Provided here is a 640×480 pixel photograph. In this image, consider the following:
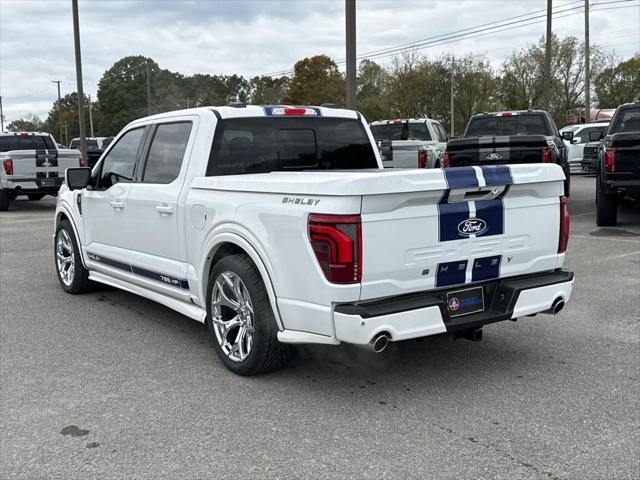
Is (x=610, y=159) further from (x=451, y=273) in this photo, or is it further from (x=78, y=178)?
(x=78, y=178)

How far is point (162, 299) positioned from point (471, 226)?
2.66m

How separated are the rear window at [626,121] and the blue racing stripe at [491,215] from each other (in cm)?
945

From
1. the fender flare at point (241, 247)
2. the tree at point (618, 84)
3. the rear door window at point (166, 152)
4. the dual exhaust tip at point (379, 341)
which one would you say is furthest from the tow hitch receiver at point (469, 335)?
the tree at point (618, 84)

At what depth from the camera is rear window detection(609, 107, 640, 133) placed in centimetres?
1259

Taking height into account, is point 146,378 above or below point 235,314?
below

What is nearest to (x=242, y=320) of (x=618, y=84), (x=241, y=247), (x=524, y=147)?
(x=241, y=247)

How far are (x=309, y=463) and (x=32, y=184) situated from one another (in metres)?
15.6

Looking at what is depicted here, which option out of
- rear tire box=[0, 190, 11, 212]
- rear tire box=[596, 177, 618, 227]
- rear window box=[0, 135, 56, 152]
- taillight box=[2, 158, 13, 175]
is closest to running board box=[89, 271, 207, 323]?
rear tire box=[596, 177, 618, 227]

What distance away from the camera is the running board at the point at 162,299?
5.10 metres

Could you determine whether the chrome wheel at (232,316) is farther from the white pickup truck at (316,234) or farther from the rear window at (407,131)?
the rear window at (407,131)

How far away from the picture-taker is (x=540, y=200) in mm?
4555

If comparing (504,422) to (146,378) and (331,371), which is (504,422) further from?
Result: (146,378)

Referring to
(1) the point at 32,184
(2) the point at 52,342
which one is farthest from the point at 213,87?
(2) the point at 52,342

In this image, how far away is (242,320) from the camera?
4.62 metres
